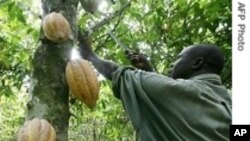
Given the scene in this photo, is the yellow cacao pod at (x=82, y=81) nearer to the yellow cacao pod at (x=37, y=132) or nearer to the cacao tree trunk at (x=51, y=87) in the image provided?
the cacao tree trunk at (x=51, y=87)

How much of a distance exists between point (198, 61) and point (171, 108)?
1.26 ft

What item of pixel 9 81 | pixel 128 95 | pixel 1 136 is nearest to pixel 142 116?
pixel 128 95

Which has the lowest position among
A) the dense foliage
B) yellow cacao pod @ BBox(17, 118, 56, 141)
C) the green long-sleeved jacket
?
yellow cacao pod @ BBox(17, 118, 56, 141)

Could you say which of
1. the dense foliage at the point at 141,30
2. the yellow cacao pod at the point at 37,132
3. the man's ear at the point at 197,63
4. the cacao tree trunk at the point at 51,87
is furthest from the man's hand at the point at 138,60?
the yellow cacao pod at the point at 37,132

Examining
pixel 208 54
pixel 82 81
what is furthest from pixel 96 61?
pixel 208 54

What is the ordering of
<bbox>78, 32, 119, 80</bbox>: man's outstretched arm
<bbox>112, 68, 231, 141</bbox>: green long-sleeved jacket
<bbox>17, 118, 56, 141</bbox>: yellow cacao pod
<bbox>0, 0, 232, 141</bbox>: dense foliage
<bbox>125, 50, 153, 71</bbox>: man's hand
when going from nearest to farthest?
1. <bbox>17, 118, 56, 141</bbox>: yellow cacao pod
2. <bbox>112, 68, 231, 141</bbox>: green long-sleeved jacket
3. <bbox>78, 32, 119, 80</bbox>: man's outstretched arm
4. <bbox>125, 50, 153, 71</bbox>: man's hand
5. <bbox>0, 0, 232, 141</bbox>: dense foliage

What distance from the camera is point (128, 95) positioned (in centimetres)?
239

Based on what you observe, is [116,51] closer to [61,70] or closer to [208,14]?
[208,14]

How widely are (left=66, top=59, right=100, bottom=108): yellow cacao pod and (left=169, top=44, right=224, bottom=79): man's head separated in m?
0.57

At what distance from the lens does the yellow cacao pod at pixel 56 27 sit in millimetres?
2215

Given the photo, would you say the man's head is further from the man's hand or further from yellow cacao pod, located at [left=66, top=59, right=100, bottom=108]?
yellow cacao pod, located at [left=66, top=59, right=100, bottom=108]

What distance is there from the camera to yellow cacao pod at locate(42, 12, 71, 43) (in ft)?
7.27

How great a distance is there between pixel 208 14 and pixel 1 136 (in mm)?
8907

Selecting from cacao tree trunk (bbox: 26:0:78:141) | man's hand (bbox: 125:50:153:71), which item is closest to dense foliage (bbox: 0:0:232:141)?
man's hand (bbox: 125:50:153:71)
